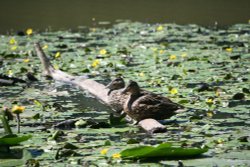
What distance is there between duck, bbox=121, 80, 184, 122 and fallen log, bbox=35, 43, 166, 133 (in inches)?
5.3

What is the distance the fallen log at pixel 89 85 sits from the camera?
5.69 m

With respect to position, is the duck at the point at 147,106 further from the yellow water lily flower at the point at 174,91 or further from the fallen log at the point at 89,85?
the yellow water lily flower at the point at 174,91

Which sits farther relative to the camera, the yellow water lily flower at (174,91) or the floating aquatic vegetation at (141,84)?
the yellow water lily flower at (174,91)

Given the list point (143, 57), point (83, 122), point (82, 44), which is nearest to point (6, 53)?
point (82, 44)

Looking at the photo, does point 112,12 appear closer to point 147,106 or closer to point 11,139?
point 147,106

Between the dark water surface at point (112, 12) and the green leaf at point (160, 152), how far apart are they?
35.5ft

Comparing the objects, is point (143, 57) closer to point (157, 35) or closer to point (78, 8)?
point (157, 35)

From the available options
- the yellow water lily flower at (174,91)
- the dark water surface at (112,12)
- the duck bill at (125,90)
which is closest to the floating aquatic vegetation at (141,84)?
the yellow water lily flower at (174,91)

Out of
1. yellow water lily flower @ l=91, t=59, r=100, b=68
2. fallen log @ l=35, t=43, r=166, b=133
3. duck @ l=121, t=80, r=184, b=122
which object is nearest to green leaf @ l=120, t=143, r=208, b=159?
fallen log @ l=35, t=43, r=166, b=133

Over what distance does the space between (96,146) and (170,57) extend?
17.5ft

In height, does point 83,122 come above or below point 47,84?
below

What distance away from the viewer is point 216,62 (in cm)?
978

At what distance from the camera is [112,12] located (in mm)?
18734

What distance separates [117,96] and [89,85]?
4.14 feet
